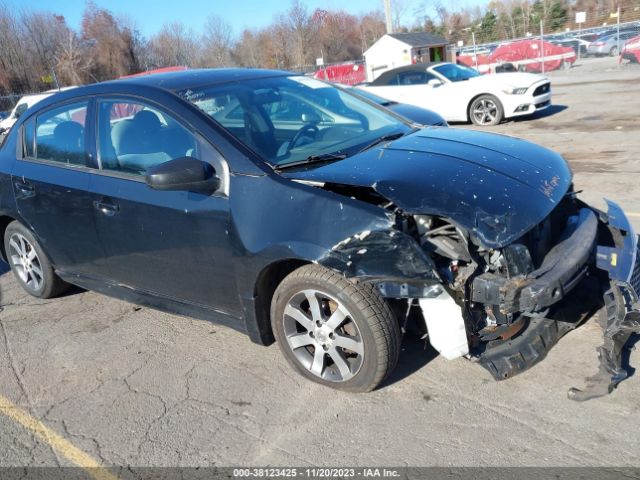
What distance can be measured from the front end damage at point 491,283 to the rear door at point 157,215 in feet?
2.74

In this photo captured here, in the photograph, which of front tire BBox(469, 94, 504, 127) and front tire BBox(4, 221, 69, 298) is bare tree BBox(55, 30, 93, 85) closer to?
front tire BBox(469, 94, 504, 127)

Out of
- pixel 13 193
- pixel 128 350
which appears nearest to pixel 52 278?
pixel 13 193

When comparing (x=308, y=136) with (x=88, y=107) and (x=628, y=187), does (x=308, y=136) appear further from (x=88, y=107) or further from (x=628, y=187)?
(x=628, y=187)

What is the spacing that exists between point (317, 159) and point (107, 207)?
149 centimetres

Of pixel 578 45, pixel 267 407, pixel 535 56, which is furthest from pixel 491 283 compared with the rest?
pixel 578 45

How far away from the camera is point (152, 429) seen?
127 inches

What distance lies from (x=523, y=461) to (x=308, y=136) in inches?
90.8

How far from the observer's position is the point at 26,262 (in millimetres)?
5102

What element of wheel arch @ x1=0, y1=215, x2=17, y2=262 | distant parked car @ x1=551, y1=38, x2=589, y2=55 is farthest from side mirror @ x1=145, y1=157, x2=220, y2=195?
distant parked car @ x1=551, y1=38, x2=589, y2=55

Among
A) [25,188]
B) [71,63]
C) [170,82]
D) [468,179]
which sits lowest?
[468,179]

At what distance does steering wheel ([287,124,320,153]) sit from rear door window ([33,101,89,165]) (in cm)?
154

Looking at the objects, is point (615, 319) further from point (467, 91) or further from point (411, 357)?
point (467, 91)

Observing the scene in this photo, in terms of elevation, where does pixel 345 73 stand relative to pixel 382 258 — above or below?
above

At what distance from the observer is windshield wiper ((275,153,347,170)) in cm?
341
